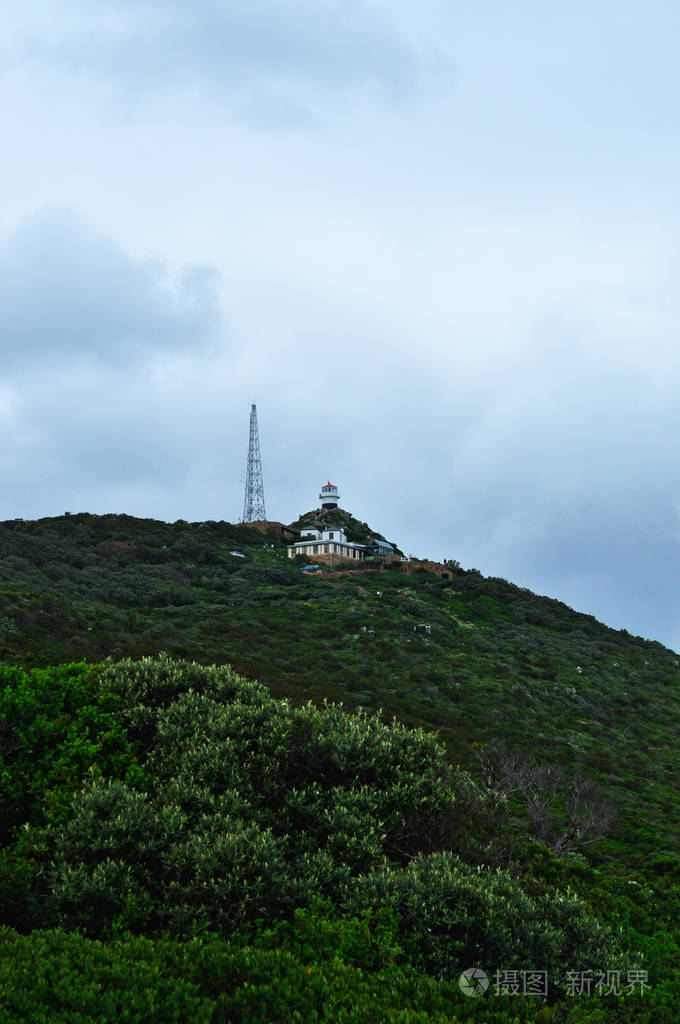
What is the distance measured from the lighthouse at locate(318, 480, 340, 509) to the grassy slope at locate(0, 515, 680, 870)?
4042 centimetres

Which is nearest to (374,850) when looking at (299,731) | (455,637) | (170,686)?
(299,731)

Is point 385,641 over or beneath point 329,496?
beneath

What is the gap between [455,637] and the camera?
62906 millimetres

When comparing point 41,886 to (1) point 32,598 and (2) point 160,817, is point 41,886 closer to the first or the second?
(2) point 160,817

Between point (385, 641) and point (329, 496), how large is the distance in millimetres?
78948

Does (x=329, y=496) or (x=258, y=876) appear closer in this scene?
(x=258, y=876)

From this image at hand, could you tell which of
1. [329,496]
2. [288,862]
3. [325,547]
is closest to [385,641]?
[325,547]

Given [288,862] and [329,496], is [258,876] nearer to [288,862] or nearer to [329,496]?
[288,862]

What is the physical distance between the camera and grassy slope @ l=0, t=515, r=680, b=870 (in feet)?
124

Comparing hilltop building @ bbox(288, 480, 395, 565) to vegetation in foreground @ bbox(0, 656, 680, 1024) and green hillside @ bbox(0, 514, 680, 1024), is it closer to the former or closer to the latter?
green hillside @ bbox(0, 514, 680, 1024)

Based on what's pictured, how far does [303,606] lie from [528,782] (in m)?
36.8

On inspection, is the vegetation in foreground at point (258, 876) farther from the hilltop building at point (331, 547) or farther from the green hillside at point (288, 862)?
the hilltop building at point (331, 547)

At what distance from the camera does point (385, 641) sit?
5612cm

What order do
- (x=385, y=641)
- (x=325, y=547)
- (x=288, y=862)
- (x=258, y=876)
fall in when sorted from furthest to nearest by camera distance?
(x=325, y=547), (x=385, y=641), (x=288, y=862), (x=258, y=876)
